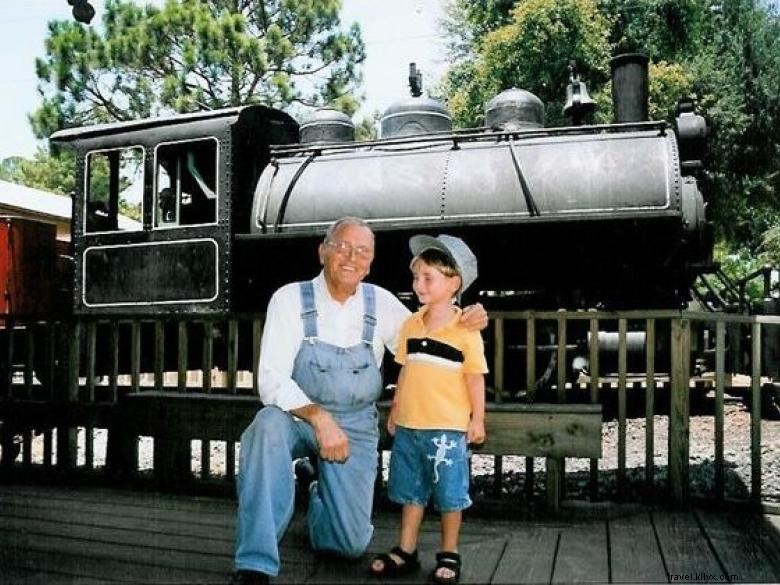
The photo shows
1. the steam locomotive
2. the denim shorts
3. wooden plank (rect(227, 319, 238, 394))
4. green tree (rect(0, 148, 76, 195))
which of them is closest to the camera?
the denim shorts

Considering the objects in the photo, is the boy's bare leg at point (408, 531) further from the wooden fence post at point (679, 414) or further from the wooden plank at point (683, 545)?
the wooden fence post at point (679, 414)

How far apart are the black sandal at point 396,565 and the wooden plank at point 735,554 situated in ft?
3.84

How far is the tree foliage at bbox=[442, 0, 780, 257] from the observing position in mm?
18781

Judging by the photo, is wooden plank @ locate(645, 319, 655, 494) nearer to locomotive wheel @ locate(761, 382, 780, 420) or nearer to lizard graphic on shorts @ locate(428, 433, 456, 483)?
lizard graphic on shorts @ locate(428, 433, 456, 483)

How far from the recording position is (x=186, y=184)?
6602mm

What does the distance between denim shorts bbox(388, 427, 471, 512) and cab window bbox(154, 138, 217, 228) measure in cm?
420

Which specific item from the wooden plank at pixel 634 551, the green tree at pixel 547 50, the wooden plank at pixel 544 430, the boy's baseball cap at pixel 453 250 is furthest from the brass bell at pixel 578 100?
the green tree at pixel 547 50

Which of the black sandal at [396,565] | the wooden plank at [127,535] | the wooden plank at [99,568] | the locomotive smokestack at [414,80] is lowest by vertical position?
the wooden plank at [127,535]

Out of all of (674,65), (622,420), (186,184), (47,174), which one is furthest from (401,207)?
(47,174)

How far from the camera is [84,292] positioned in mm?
6656

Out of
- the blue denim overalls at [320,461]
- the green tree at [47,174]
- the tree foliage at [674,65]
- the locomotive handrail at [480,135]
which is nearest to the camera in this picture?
the blue denim overalls at [320,461]

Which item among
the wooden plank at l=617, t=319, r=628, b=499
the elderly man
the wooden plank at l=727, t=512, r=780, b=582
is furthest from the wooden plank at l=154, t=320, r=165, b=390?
the wooden plank at l=727, t=512, r=780, b=582

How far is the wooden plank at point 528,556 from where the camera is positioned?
9.26ft

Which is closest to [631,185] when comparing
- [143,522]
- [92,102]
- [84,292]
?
[143,522]
